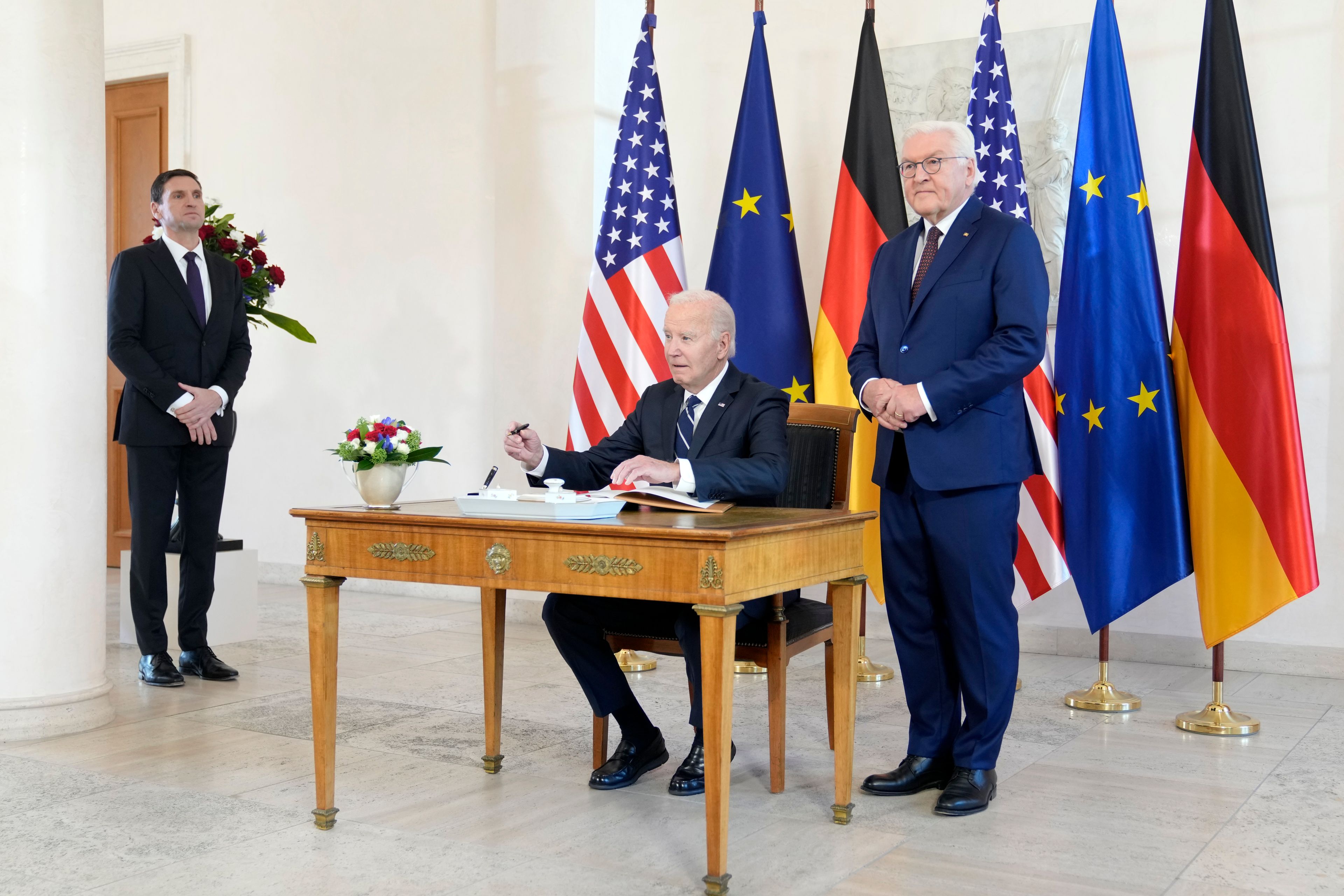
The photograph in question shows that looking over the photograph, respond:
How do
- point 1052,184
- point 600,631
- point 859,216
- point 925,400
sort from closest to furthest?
point 925,400
point 600,631
point 859,216
point 1052,184

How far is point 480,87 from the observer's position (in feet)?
20.9

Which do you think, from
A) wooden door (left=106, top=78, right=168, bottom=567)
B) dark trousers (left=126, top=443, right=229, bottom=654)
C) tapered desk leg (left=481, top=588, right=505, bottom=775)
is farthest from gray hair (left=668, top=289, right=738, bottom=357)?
wooden door (left=106, top=78, right=168, bottom=567)

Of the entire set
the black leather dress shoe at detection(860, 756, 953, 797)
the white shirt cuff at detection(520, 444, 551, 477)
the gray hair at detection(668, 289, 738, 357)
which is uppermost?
the gray hair at detection(668, 289, 738, 357)

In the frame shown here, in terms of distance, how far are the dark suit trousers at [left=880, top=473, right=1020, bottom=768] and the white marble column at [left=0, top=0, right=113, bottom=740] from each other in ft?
7.78

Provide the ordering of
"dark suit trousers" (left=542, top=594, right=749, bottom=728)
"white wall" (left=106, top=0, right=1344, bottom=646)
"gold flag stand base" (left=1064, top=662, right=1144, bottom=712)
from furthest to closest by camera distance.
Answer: "white wall" (left=106, top=0, right=1344, bottom=646)
"gold flag stand base" (left=1064, top=662, right=1144, bottom=712)
"dark suit trousers" (left=542, top=594, right=749, bottom=728)

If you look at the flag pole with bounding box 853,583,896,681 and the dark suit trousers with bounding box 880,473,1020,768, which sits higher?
the dark suit trousers with bounding box 880,473,1020,768

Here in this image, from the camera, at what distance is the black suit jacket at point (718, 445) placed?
2754 millimetres

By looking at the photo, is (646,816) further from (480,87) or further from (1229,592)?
(480,87)

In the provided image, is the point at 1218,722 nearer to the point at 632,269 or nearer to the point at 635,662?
the point at 635,662

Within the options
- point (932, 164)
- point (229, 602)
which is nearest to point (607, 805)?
point (932, 164)

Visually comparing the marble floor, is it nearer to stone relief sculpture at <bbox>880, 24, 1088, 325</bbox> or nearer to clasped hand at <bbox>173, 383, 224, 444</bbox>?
clasped hand at <bbox>173, 383, 224, 444</bbox>

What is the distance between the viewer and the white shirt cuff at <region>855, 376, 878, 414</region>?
2934 mm

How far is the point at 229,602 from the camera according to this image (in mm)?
5070

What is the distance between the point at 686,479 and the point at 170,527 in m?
2.60
